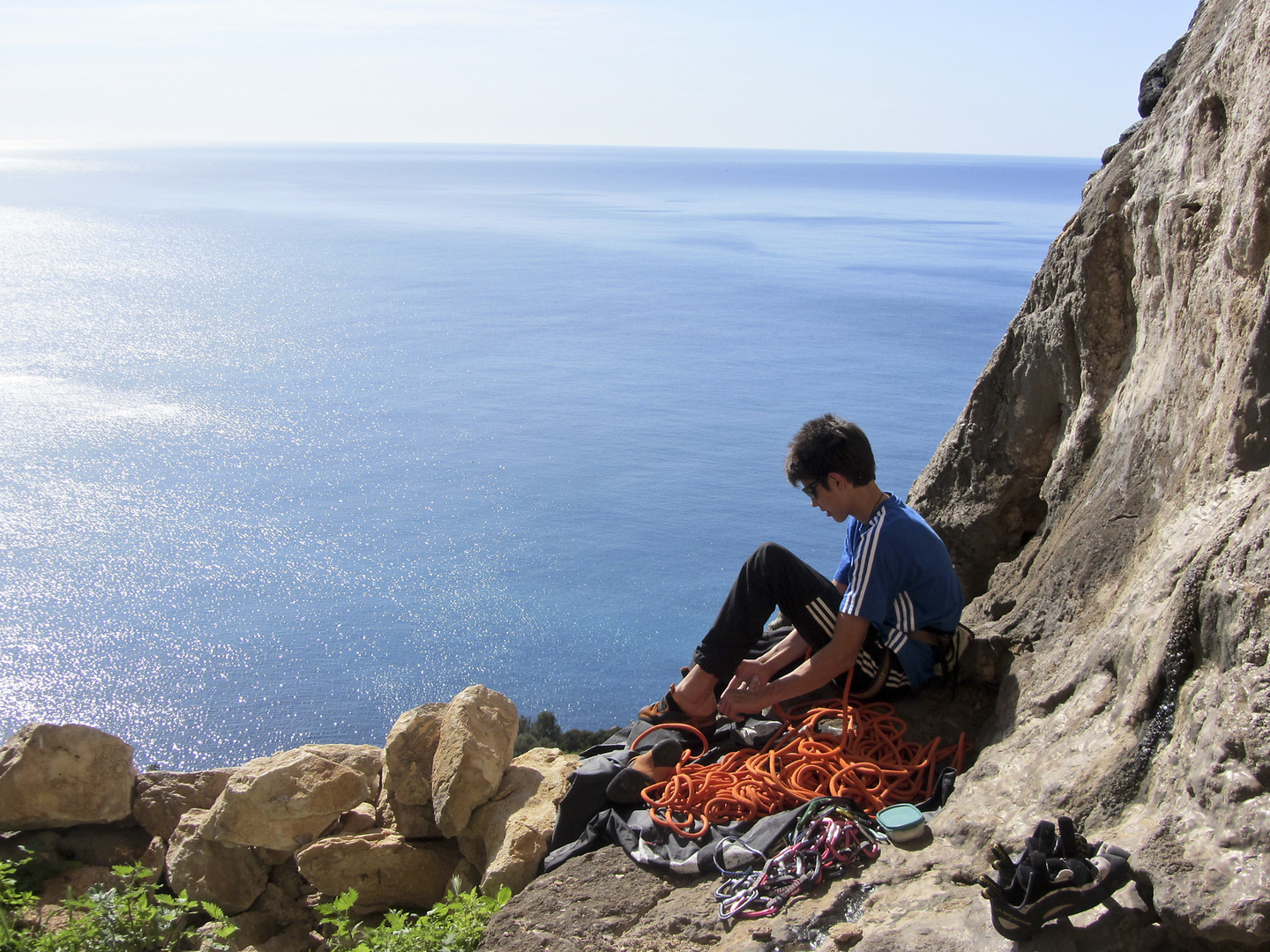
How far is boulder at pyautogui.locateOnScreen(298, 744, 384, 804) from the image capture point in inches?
143

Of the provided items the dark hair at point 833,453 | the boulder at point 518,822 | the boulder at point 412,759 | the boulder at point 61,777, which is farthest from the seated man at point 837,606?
the boulder at point 61,777

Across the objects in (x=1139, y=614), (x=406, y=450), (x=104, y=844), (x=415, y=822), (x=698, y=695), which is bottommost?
(x=406, y=450)

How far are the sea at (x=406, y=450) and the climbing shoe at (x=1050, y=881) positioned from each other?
6553 mm

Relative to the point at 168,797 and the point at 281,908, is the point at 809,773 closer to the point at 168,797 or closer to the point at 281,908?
the point at 281,908

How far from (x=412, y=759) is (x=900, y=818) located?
1756 mm

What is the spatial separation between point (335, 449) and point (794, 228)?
1092 inches

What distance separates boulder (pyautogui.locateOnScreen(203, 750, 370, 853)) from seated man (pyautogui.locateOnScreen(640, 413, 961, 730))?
42.6 inches

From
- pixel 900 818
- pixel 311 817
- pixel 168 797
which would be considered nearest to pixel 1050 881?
pixel 900 818

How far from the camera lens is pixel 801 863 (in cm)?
220

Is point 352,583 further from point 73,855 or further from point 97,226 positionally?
point 97,226

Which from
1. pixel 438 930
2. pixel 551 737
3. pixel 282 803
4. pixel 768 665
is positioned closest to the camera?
pixel 438 930

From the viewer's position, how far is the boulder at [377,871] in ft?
10.5

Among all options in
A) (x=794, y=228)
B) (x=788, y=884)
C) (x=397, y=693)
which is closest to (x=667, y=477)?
(x=397, y=693)

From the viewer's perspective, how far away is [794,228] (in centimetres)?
3838
